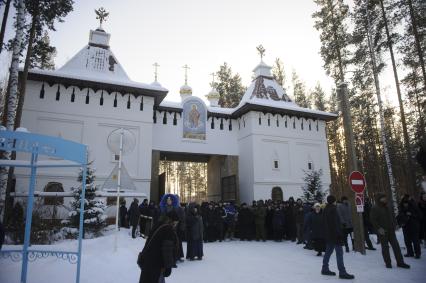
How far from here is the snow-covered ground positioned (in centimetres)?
602

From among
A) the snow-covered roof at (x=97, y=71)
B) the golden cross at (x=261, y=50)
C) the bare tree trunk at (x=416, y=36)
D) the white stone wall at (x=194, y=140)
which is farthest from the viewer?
the golden cross at (x=261, y=50)

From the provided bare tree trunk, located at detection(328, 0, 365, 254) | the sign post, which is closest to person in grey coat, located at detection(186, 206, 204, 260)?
the sign post

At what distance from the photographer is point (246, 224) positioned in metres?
13.9

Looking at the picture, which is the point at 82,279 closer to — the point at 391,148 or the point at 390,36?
the point at 390,36

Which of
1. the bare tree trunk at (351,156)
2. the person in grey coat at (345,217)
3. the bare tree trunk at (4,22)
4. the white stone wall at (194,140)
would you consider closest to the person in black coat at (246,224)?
the person in grey coat at (345,217)

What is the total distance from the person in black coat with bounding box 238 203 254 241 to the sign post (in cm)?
567

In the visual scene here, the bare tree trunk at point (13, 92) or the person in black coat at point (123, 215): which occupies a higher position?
the bare tree trunk at point (13, 92)

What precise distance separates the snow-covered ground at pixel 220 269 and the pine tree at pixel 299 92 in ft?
80.5

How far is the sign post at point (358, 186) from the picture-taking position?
28.6 feet

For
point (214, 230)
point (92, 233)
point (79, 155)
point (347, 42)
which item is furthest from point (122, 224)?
point (347, 42)

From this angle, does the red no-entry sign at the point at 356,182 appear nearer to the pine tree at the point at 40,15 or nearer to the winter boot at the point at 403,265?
the winter boot at the point at 403,265

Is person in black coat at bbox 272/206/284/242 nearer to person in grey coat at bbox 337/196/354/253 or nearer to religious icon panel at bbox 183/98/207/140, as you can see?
person in grey coat at bbox 337/196/354/253

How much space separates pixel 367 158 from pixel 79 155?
98.2 feet

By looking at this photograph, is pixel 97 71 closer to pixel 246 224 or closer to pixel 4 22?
pixel 4 22
